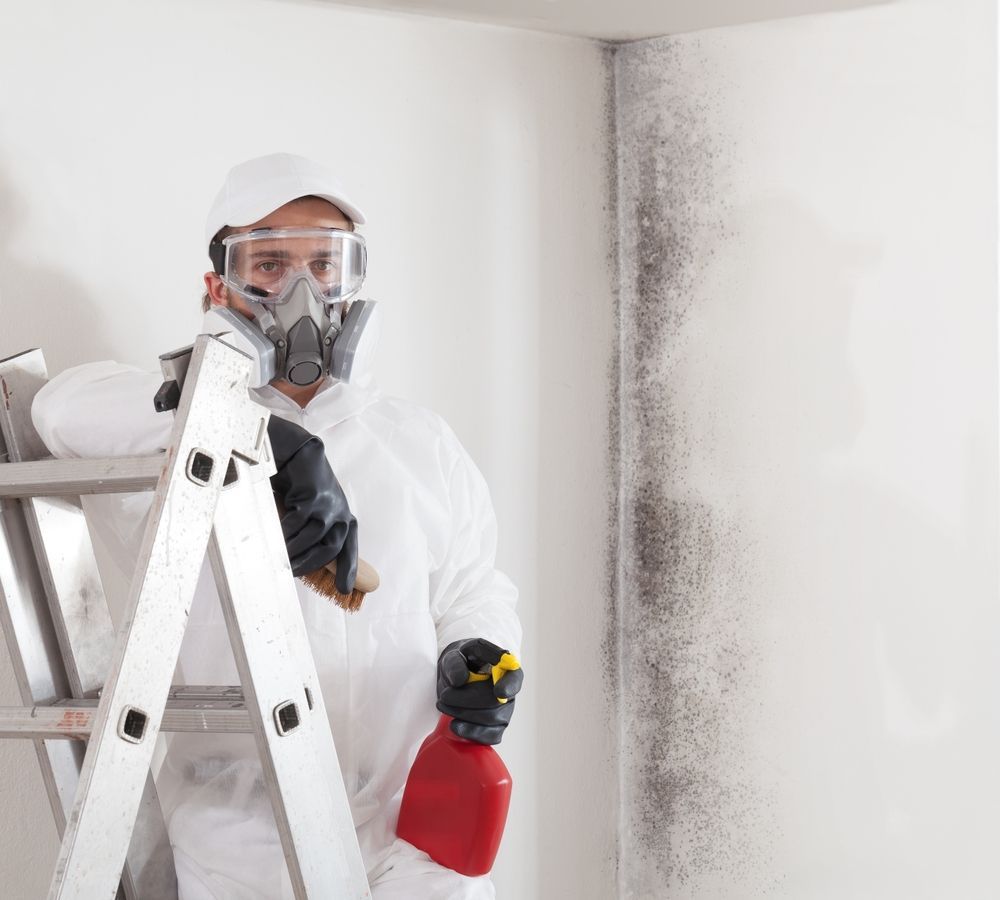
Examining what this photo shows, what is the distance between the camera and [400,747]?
167 cm

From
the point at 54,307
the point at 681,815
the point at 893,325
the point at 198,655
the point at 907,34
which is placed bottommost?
the point at 681,815

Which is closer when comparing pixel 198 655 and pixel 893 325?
pixel 198 655

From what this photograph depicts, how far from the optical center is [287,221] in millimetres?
1694

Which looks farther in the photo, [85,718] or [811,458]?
[811,458]

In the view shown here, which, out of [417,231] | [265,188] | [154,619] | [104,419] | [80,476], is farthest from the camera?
[417,231]

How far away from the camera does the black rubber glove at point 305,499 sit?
128 centimetres

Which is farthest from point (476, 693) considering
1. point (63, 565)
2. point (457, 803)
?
point (63, 565)

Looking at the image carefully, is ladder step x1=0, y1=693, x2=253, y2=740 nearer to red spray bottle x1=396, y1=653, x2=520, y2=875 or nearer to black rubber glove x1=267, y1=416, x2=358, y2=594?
black rubber glove x1=267, y1=416, x2=358, y2=594

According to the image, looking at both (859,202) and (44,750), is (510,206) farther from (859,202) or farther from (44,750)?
(44,750)

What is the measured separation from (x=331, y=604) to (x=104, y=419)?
43cm

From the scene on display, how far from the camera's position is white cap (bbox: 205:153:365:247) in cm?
164

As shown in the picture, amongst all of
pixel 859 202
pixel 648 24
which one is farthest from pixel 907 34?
pixel 648 24

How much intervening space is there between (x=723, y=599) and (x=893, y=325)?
0.66 metres

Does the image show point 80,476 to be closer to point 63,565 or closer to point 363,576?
point 63,565
